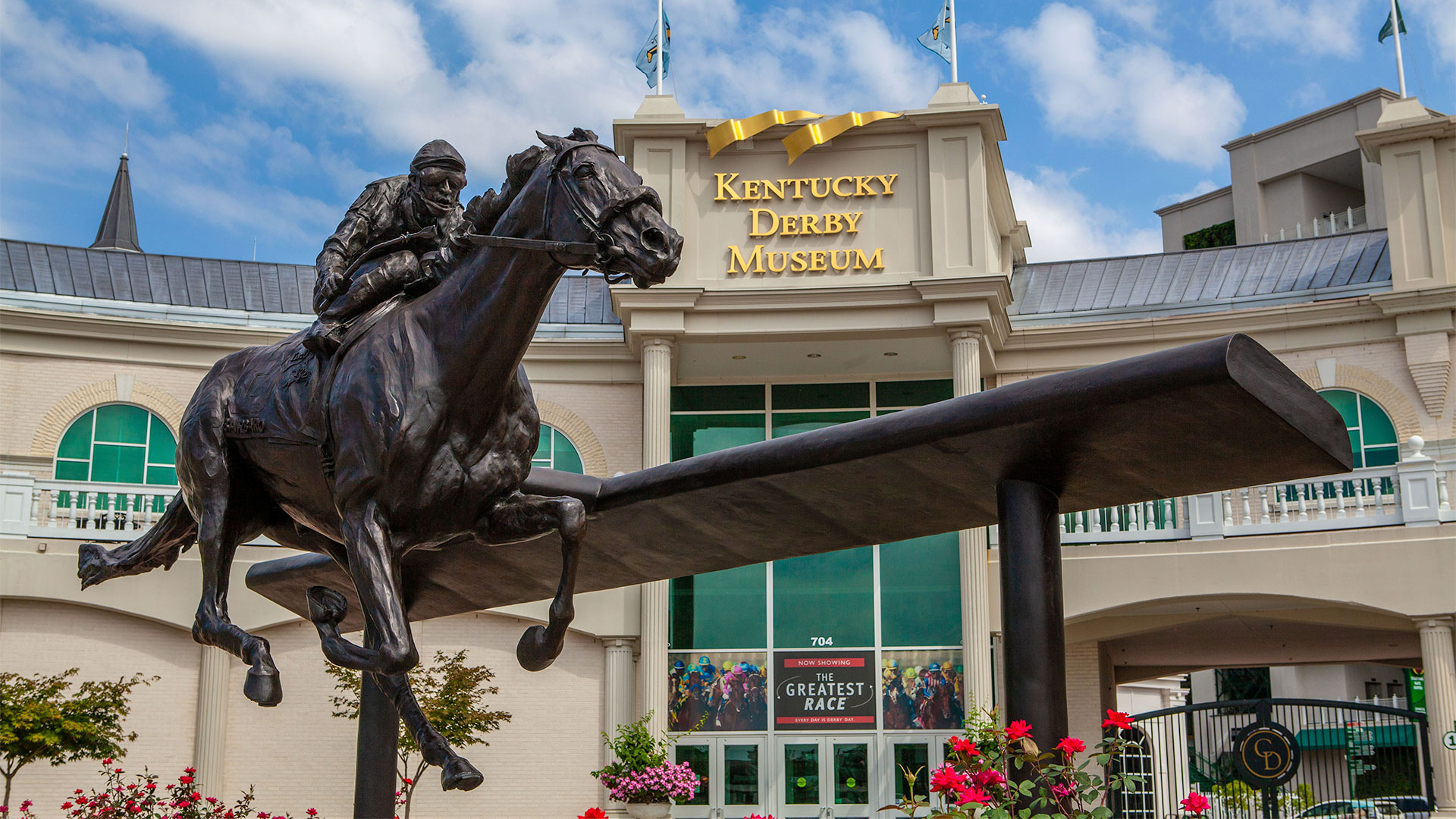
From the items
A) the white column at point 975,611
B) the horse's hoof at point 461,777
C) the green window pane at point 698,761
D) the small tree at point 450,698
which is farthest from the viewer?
the green window pane at point 698,761

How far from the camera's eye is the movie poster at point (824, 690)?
23.0 meters

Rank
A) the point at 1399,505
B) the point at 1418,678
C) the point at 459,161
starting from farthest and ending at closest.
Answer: the point at 1418,678, the point at 1399,505, the point at 459,161

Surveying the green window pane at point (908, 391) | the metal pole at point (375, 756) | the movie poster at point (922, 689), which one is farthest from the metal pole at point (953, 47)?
the metal pole at point (375, 756)

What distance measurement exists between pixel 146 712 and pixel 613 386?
9655 mm

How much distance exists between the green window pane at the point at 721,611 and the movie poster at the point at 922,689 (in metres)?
2.28

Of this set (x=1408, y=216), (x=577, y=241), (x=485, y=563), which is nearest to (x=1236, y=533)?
(x=1408, y=216)

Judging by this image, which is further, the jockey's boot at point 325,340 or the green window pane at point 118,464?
the green window pane at point 118,464

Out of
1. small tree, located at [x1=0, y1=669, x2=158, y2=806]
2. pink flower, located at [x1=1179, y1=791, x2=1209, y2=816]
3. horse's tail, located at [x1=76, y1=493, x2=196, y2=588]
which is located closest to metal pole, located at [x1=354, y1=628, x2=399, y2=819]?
horse's tail, located at [x1=76, y1=493, x2=196, y2=588]

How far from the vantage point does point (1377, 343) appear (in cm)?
2289

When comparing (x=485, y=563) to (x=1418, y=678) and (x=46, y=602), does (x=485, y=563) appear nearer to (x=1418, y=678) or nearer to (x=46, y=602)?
(x=46, y=602)

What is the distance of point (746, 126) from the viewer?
78.5 feet

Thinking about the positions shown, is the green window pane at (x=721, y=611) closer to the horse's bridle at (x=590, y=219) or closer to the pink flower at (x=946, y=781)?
the pink flower at (x=946, y=781)

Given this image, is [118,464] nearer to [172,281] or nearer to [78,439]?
[78,439]

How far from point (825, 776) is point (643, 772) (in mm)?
3696
